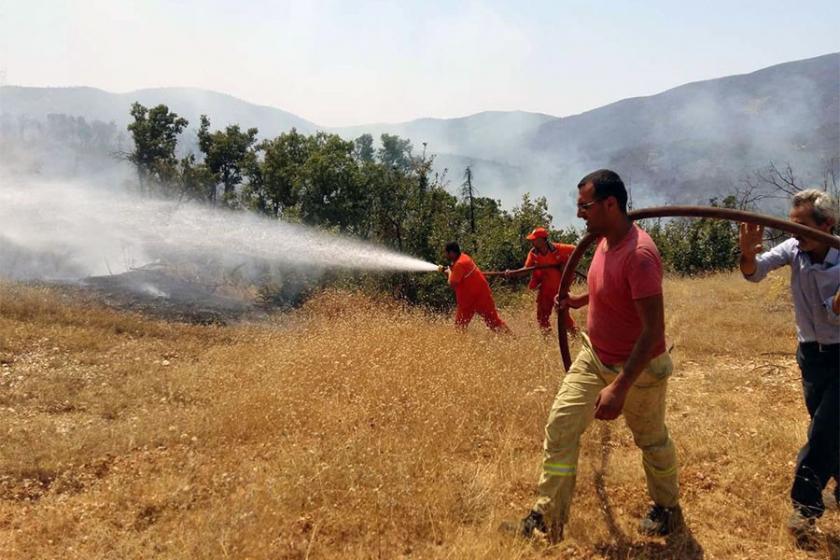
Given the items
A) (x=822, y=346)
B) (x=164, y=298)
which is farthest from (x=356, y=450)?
(x=164, y=298)

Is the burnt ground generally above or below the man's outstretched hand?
below

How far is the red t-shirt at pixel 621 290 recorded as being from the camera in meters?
2.49

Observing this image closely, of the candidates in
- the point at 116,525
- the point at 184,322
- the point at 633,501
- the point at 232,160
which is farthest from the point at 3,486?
the point at 232,160

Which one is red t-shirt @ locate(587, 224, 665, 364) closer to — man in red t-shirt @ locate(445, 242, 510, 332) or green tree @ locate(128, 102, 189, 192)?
man in red t-shirt @ locate(445, 242, 510, 332)

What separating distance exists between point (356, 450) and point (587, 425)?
1.39 meters

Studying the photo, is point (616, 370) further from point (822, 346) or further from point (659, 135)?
point (659, 135)

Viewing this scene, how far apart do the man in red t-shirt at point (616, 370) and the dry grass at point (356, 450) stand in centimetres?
21

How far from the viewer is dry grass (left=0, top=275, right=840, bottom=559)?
2.87 metres

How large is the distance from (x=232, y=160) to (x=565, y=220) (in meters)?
61.3

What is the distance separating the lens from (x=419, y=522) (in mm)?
2980

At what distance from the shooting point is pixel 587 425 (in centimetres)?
278

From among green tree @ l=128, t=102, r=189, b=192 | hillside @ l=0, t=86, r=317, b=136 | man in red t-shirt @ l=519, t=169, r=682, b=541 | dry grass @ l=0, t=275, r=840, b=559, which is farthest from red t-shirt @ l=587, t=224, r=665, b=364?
hillside @ l=0, t=86, r=317, b=136

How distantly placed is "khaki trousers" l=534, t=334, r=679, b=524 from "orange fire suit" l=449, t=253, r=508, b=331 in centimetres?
396

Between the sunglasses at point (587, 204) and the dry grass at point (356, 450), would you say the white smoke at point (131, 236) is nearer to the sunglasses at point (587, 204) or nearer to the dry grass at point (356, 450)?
the dry grass at point (356, 450)
